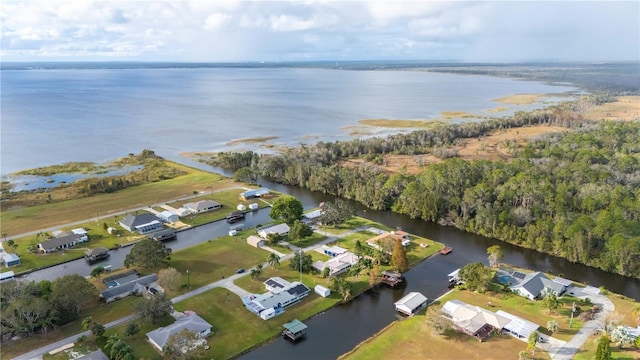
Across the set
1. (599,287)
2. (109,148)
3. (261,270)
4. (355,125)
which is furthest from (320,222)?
(355,125)

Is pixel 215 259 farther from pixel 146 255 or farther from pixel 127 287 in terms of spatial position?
pixel 127 287

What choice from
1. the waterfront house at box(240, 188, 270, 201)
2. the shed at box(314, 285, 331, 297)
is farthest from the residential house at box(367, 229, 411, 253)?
the waterfront house at box(240, 188, 270, 201)

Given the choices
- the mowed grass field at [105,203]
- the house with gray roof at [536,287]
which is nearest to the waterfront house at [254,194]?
the mowed grass field at [105,203]

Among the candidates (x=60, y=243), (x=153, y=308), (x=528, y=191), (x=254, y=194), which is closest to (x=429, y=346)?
(x=153, y=308)

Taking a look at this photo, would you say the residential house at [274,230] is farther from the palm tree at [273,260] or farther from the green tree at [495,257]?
the green tree at [495,257]

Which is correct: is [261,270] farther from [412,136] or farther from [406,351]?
[412,136]

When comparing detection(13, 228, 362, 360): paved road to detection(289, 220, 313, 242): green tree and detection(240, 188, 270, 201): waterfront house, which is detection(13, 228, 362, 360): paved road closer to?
detection(289, 220, 313, 242): green tree
